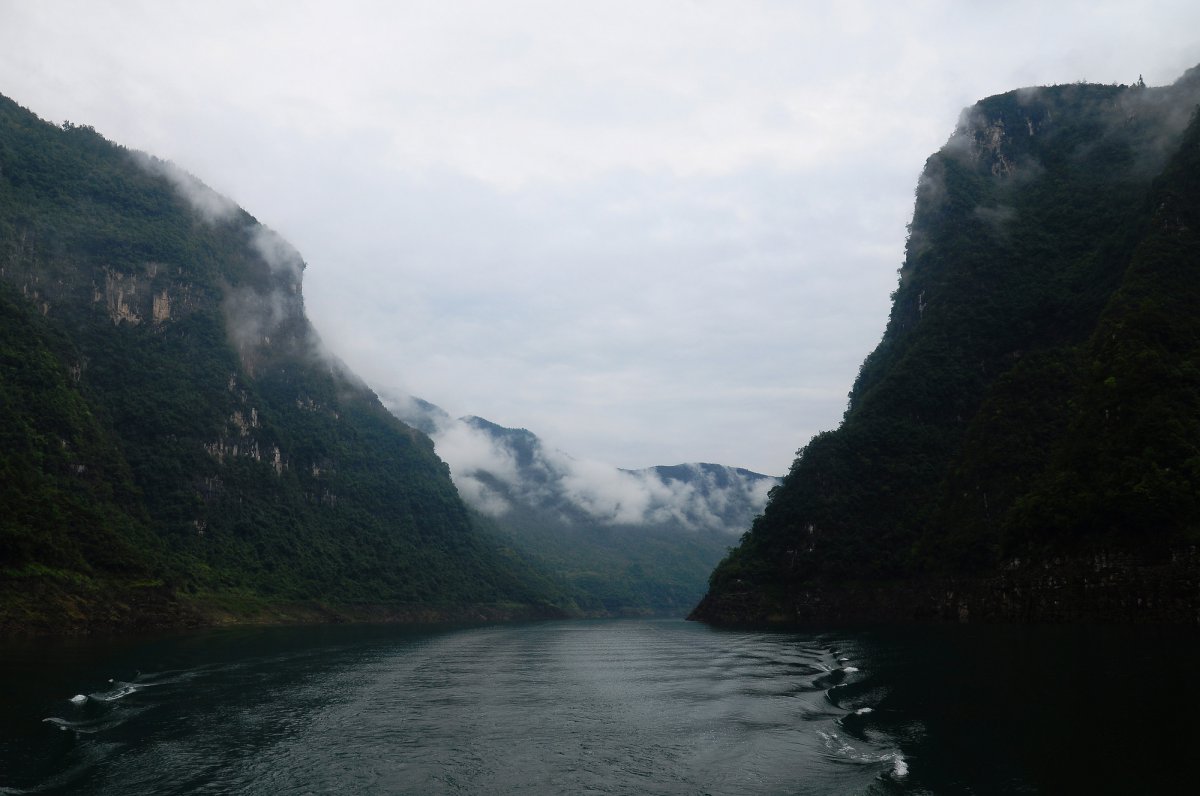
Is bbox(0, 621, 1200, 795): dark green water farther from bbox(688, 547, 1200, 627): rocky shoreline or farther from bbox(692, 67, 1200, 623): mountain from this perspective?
bbox(692, 67, 1200, 623): mountain

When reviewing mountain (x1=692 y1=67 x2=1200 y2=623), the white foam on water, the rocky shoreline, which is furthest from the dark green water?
mountain (x1=692 y1=67 x2=1200 y2=623)

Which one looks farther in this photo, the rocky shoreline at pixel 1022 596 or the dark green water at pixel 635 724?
the rocky shoreline at pixel 1022 596

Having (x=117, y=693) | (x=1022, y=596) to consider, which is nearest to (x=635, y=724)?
(x=117, y=693)

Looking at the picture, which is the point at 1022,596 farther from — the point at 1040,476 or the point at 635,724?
the point at 635,724

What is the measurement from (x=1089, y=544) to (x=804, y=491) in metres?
93.5

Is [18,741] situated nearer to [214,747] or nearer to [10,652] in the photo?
[214,747]

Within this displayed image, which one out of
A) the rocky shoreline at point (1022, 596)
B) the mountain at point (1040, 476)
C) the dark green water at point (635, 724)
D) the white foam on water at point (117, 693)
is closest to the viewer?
the dark green water at point (635, 724)

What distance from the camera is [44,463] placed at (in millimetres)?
176625

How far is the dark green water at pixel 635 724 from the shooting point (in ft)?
117

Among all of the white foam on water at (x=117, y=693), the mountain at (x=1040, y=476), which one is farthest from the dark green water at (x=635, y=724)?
the mountain at (x=1040, y=476)

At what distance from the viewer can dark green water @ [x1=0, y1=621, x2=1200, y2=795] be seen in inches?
1401

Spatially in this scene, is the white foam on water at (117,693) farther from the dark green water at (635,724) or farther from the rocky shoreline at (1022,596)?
the rocky shoreline at (1022,596)

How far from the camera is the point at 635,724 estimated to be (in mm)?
51344

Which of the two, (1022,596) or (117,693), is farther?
(1022,596)
